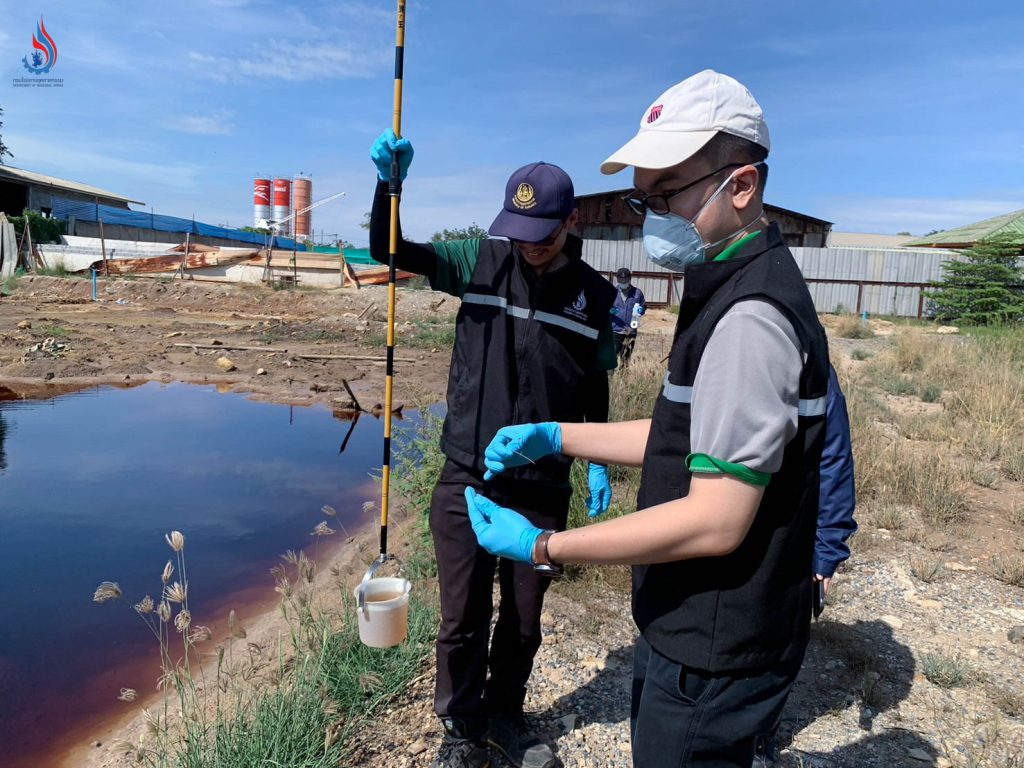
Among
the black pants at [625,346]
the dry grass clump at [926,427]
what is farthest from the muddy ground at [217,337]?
the dry grass clump at [926,427]

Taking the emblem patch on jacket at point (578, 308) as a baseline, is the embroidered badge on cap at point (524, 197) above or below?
above

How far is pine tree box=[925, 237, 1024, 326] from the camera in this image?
65.8ft

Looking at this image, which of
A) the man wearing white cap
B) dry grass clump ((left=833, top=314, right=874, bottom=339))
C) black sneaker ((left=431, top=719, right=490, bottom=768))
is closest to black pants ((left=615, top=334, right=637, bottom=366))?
black sneaker ((left=431, top=719, right=490, bottom=768))

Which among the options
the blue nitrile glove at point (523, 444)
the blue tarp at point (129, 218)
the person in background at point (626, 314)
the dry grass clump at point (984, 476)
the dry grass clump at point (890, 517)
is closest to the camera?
the blue nitrile glove at point (523, 444)

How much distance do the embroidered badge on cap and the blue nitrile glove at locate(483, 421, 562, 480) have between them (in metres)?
0.93

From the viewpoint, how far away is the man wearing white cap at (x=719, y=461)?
1.22 m

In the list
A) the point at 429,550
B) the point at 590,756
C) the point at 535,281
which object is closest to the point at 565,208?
the point at 535,281

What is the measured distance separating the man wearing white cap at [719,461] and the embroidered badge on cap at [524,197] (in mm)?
1024

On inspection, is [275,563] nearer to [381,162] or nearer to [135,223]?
[381,162]

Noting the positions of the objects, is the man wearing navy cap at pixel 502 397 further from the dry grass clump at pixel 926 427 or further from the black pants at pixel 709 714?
the dry grass clump at pixel 926 427

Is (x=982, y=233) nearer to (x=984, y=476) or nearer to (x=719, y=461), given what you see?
(x=984, y=476)

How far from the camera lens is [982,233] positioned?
2297cm

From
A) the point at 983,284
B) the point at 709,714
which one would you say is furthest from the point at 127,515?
the point at 983,284

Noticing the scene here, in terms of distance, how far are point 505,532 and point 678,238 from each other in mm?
759
